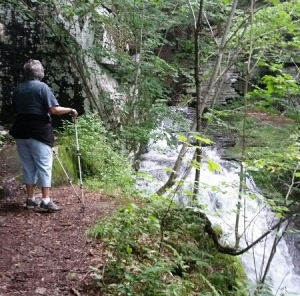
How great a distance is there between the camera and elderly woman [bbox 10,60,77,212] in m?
5.08

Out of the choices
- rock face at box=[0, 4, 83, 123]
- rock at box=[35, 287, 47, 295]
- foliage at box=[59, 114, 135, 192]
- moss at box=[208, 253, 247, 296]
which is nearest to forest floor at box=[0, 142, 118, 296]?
rock at box=[35, 287, 47, 295]

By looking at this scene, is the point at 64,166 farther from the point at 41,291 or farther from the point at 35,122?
the point at 41,291

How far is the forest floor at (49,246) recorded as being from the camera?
3492 millimetres

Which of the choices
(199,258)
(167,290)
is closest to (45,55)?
(199,258)

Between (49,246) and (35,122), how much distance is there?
1663mm

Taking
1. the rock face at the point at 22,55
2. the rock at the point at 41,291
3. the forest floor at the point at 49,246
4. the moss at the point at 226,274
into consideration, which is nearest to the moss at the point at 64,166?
the forest floor at the point at 49,246

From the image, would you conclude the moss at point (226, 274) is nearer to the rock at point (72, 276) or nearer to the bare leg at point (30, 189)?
the rock at point (72, 276)

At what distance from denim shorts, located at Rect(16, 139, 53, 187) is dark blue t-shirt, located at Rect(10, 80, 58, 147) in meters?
0.08

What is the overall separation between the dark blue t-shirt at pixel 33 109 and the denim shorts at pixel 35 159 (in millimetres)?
82

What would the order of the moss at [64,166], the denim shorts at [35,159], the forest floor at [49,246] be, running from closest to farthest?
the forest floor at [49,246] < the denim shorts at [35,159] < the moss at [64,166]

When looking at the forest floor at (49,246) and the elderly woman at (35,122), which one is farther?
the elderly woman at (35,122)

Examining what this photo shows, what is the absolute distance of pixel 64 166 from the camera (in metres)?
7.08

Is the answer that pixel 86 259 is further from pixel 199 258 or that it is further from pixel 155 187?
pixel 155 187

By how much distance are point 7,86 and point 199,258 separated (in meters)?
5.97
